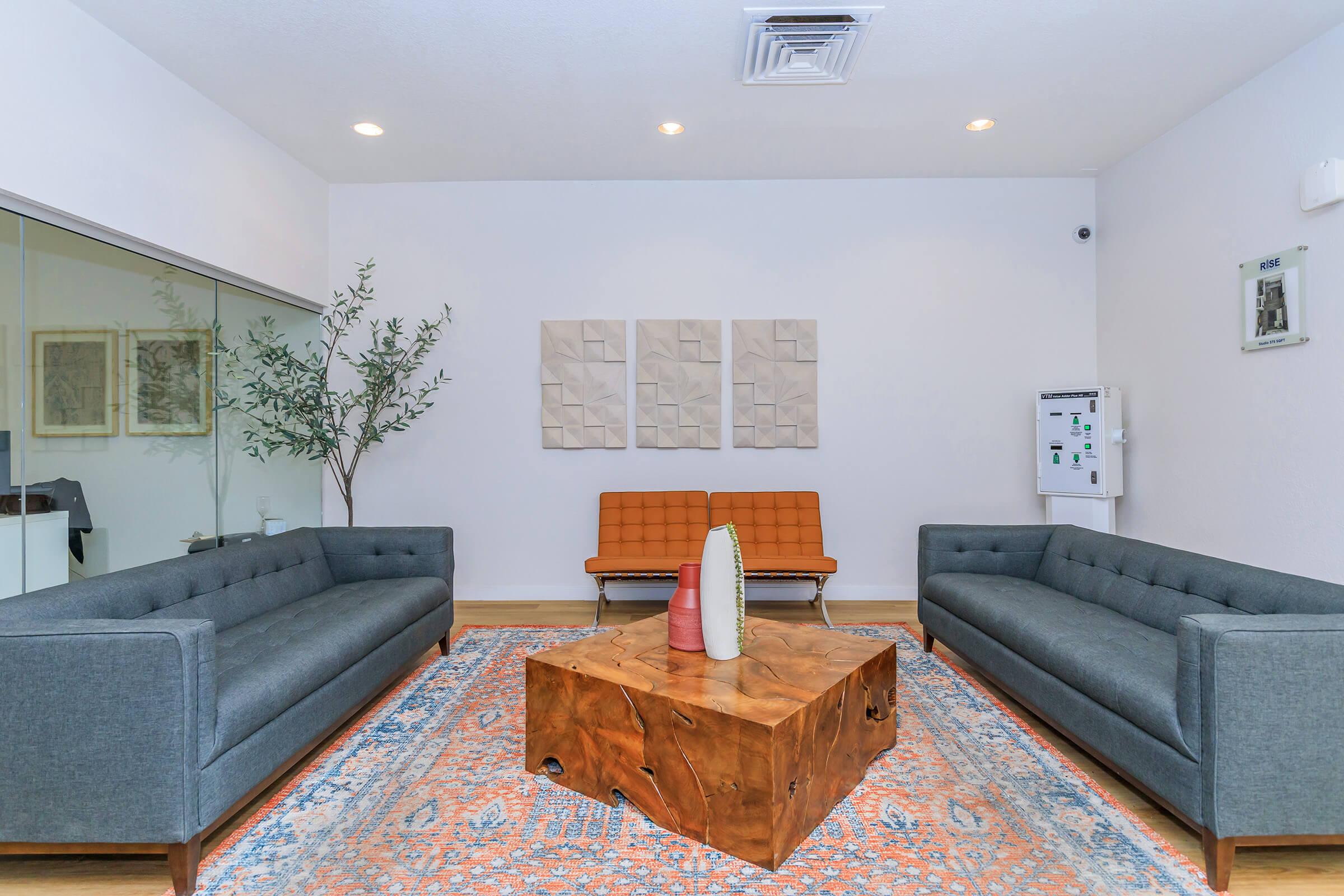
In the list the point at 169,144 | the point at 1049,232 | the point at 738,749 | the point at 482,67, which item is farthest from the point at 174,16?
the point at 1049,232

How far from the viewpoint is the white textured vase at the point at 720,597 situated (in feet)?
7.71

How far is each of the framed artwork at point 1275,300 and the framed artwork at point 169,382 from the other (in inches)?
229

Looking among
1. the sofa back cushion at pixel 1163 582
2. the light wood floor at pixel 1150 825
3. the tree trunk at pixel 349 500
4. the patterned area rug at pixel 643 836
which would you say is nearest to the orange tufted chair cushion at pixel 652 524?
the tree trunk at pixel 349 500

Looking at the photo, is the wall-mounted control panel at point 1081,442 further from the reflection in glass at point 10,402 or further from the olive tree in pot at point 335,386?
the reflection in glass at point 10,402

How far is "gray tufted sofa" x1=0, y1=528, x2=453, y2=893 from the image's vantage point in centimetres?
178

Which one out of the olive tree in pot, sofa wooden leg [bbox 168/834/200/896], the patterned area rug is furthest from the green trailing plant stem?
the olive tree in pot

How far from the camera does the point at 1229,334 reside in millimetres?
3895

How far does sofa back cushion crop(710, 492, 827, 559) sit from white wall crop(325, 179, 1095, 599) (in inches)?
9.3

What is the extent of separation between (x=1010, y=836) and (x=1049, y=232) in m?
4.60

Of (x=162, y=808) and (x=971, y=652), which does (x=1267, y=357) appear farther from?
(x=162, y=808)

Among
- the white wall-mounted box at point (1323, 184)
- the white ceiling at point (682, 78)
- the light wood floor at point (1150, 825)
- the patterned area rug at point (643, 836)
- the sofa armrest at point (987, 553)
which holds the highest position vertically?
the white ceiling at point (682, 78)

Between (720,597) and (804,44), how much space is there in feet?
8.62

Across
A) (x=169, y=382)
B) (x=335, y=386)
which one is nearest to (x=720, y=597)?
(x=169, y=382)

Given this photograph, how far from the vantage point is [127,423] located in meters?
3.28
